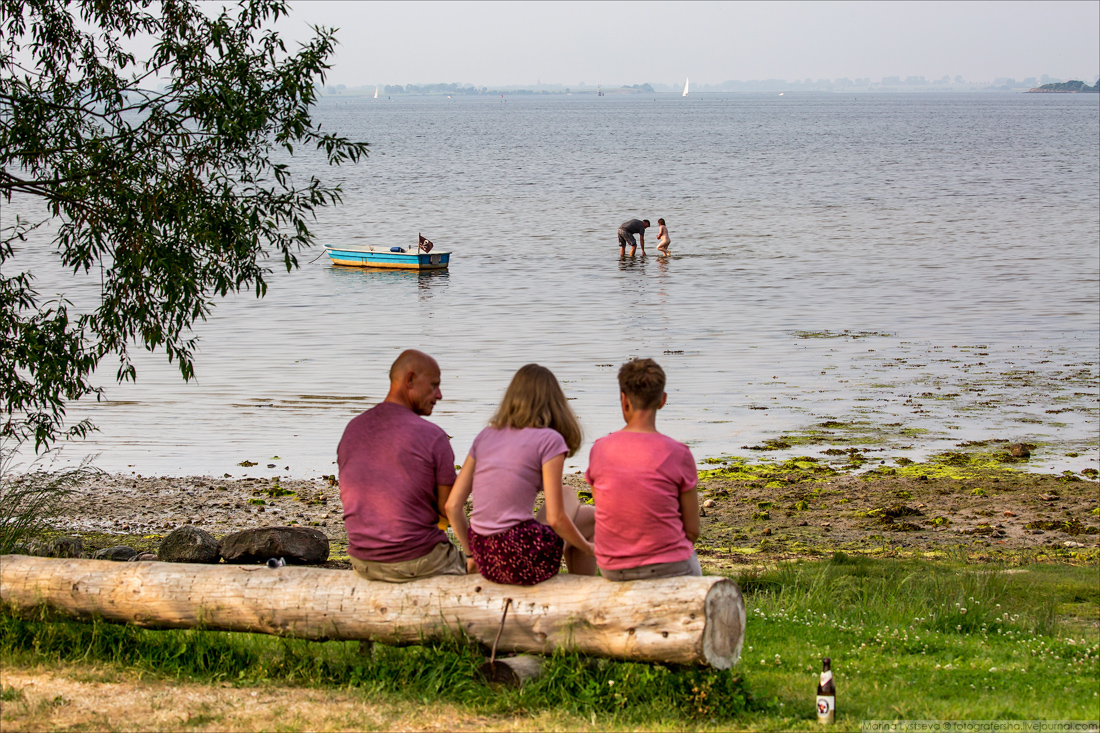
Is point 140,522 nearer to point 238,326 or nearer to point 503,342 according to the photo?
point 503,342

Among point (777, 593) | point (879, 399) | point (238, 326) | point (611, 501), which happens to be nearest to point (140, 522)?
point (777, 593)

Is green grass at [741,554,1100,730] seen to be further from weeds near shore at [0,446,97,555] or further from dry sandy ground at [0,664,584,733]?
weeds near shore at [0,446,97,555]

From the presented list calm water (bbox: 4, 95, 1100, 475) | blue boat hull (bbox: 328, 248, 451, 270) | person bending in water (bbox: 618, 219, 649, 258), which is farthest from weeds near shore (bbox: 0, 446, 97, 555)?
person bending in water (bbox: 618, 219, 649, 258)

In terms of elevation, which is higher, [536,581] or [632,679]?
[536,581]

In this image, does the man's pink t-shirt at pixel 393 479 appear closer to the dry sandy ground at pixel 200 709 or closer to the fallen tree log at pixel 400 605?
the fallen tree log at pixel 400 605

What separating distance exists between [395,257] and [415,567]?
96.3 feet

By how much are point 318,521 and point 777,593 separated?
507 cm

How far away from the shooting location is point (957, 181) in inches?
2707

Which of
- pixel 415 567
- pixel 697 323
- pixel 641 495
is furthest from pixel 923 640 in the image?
pixel 697 323

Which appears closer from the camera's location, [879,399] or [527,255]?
[879,399]

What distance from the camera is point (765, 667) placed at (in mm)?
6508

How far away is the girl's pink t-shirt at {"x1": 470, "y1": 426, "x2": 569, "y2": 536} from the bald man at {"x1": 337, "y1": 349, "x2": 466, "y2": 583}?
0.22 metres

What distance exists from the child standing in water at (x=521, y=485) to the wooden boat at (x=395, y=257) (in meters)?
28.8

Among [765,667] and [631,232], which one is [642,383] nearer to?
[765,667]
